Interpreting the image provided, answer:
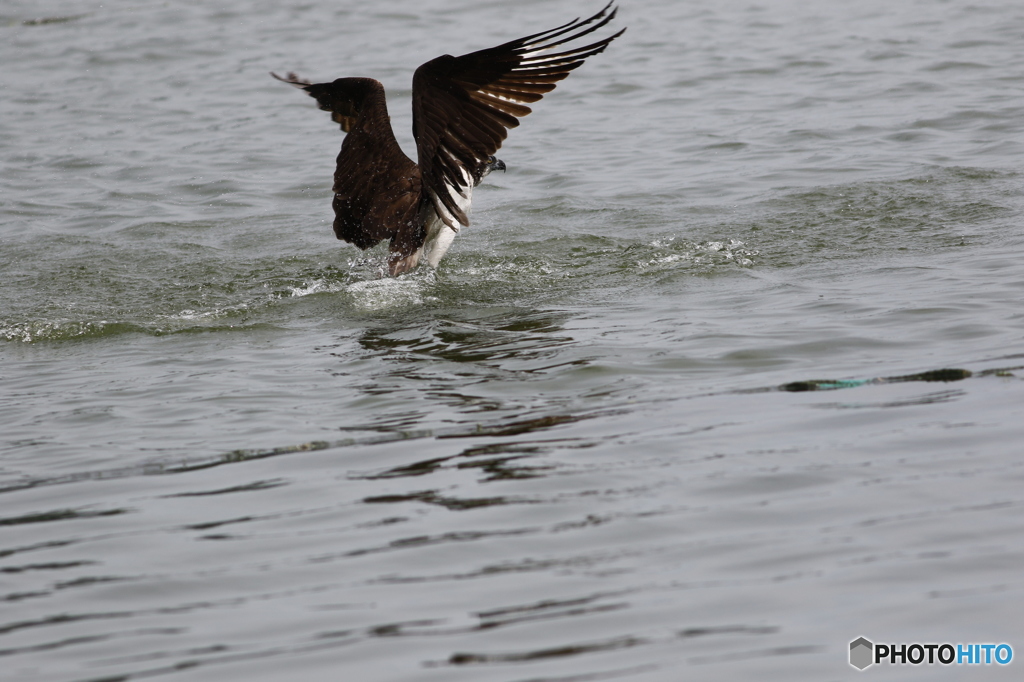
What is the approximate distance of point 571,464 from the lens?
3691 millimetres

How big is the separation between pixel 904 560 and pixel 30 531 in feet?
8.09

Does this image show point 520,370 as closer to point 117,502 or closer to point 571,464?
point 571,464

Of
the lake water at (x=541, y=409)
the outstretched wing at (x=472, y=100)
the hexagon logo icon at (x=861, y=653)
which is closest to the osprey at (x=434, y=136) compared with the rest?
the outstretched wing at (x=472, y=100)

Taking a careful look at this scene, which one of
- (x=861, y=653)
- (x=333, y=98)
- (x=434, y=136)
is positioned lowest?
(x=861, y=653)

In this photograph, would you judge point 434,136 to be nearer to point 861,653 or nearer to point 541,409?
point 541,409

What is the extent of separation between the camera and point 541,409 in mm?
4301

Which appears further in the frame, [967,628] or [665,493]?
[665,493]

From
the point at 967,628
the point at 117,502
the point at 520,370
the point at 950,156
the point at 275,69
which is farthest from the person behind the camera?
the point at 275,69

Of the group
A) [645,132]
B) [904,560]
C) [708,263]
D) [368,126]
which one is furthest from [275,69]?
[904,560]

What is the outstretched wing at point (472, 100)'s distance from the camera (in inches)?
226

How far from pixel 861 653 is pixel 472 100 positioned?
154 inches

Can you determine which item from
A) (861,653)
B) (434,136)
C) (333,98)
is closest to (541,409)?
(861,653)

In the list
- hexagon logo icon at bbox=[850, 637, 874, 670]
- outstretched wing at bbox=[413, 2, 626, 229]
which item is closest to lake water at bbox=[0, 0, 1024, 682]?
hexagon logo icon at bbox=[850, 637, 874, 670]

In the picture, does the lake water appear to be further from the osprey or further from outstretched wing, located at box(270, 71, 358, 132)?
outstretched wing, located at box(270, 71, 358, 132)
